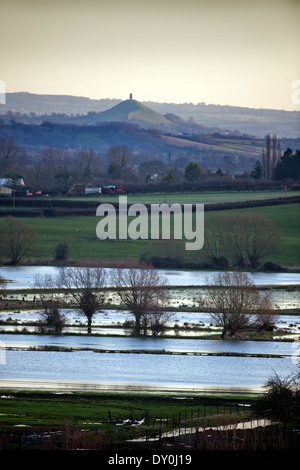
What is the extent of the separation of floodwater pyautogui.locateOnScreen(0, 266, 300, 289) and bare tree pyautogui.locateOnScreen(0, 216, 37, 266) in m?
1.27

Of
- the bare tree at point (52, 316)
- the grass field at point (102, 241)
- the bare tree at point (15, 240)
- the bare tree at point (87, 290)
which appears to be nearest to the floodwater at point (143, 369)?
the bare tree at point (52, 316)

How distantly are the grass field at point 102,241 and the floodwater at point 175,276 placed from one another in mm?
1691

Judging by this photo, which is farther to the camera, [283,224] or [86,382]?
[283,224]

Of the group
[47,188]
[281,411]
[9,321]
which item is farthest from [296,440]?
[47,188]

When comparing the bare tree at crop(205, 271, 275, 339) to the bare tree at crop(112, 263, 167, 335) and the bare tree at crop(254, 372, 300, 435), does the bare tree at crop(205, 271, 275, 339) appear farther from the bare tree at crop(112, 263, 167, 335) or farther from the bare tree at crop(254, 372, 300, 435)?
the bare tree at crop(254, 372, 300, 435)

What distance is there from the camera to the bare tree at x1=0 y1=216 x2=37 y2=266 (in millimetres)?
25578

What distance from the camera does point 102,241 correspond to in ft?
91.5

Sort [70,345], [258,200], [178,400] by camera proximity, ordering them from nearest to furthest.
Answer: [178,400]
[70,345]
[258,200]

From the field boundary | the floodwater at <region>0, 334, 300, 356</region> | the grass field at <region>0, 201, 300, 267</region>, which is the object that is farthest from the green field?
the floodwater at <region>0, 334, 300, 356</region>

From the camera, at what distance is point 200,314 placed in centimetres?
1745

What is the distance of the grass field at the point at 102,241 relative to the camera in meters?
25.8
